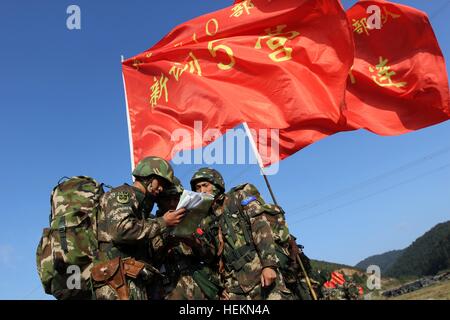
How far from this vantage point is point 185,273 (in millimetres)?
5531

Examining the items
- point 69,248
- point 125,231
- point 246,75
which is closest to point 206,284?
point 125,231

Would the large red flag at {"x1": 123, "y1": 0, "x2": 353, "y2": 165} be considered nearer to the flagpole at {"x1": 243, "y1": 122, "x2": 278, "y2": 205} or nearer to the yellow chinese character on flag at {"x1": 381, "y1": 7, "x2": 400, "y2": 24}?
the flagpole at {"x1": 243, "y1": 122, "x2": 278, "y2": 205}

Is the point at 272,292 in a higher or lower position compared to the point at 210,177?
lower

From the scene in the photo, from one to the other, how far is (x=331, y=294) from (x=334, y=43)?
1400 cm

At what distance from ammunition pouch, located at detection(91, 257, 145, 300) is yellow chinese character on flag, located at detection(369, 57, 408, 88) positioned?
5994 millimetres

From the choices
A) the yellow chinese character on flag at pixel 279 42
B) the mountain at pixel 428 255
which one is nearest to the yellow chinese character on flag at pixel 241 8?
the yellow chinese character on flag at pixel 279 42

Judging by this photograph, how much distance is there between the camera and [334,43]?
24.4 ft

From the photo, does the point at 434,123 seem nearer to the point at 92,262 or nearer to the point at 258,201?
the point at 258,201

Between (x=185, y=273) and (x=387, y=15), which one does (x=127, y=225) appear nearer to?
(x=185, y=273)

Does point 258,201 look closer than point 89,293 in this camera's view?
No

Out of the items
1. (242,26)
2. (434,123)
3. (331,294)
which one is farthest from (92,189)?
(331,294)

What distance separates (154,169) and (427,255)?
379ft

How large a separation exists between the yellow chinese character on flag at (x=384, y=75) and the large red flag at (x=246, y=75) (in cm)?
133
